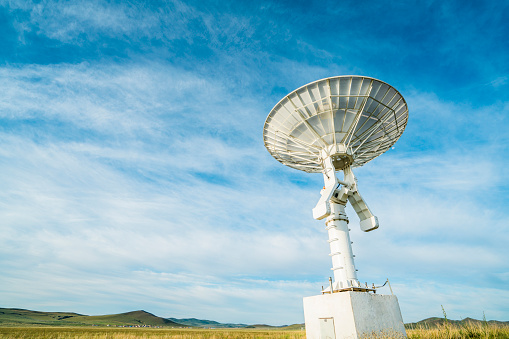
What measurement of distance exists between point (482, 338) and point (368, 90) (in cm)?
1395

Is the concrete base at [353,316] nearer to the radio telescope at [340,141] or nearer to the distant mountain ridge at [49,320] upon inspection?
the radio telescope at [340,141]

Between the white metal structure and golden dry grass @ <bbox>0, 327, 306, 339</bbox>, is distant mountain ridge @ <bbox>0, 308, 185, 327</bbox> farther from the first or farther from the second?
the white metal structure

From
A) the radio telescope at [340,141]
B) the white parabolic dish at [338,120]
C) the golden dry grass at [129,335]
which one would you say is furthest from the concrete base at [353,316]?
the golden dry grass at [129,335]

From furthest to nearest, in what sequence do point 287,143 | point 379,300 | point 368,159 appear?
point 368,159, point 287,143, point 379,300

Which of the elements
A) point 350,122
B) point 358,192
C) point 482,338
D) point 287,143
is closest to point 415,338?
point 482,338

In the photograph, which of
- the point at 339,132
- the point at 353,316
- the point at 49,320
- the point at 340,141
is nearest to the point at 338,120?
the point at 339,132

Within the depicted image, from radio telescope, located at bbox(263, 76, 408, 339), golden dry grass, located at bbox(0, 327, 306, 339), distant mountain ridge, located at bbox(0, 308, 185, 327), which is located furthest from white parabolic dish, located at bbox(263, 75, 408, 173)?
distant mountain ridge, located at bbox(0, 308, 185, 327)

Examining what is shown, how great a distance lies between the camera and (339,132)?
66.1 ft

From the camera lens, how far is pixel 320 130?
20.3 meters

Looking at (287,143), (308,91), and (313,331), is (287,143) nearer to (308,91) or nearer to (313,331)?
(308,91)

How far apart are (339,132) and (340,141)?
2.42ft

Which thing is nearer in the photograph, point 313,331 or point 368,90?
point 313,331

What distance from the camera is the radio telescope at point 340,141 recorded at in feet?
52.1

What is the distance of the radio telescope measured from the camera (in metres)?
15.9
